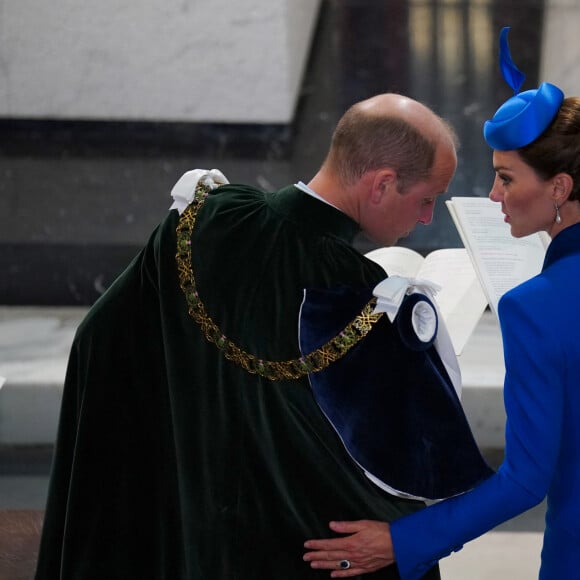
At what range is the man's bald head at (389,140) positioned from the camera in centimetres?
159

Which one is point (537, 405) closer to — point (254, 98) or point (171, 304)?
point (171, 304)

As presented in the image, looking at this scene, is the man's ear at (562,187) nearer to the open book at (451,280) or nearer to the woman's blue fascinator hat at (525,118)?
the woman's blue fascinator hat at (525,118)

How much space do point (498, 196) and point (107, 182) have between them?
11.1ft

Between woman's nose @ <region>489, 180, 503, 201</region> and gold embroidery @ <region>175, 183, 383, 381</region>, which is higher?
woman's nose @ <region>489, 180, 503, 201</region>

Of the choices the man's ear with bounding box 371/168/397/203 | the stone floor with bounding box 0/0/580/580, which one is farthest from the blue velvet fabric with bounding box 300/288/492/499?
the stone floor with bounding box 0/0/580/580

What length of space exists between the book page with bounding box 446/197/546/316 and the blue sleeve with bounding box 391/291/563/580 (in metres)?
0.53

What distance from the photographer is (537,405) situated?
1.47 m

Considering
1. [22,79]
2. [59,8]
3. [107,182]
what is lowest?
[107,182]

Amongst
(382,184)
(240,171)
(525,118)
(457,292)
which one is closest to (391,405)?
(382,184)

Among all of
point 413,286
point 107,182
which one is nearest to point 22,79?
point 107,182

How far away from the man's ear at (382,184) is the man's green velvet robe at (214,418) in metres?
0.05

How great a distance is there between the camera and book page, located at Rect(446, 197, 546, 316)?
2.06 metres

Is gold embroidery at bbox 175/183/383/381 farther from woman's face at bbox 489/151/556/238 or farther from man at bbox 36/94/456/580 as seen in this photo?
woman's face at bbox 489/151/556/238

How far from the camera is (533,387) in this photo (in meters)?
1.46
